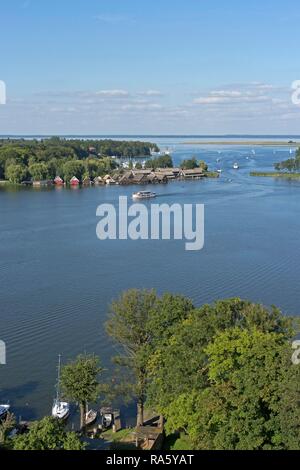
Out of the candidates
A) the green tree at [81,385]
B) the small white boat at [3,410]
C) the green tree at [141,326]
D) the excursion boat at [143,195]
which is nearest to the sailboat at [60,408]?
the green tree at [81,385]

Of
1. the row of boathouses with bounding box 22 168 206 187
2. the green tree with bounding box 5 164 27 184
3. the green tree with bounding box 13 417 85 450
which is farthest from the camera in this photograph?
the row of boathouses with bounding box 22 168 206 187

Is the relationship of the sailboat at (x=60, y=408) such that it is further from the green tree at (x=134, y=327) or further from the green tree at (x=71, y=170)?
the green tree at (x=71, y=170)

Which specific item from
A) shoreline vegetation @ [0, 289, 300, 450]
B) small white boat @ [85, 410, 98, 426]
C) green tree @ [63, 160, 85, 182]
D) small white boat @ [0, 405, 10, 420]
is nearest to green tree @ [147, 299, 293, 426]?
shoreline vegetation @ [0, 289, 300, 450]

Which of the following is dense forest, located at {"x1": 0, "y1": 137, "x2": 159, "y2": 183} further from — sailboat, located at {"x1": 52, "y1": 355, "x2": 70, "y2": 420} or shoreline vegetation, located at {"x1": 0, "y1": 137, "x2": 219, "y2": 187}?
sailboat, located at {"x1": 52, "y1": 355, "x2": 70, "y2": 420}

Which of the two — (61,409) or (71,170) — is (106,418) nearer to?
(61,409)
